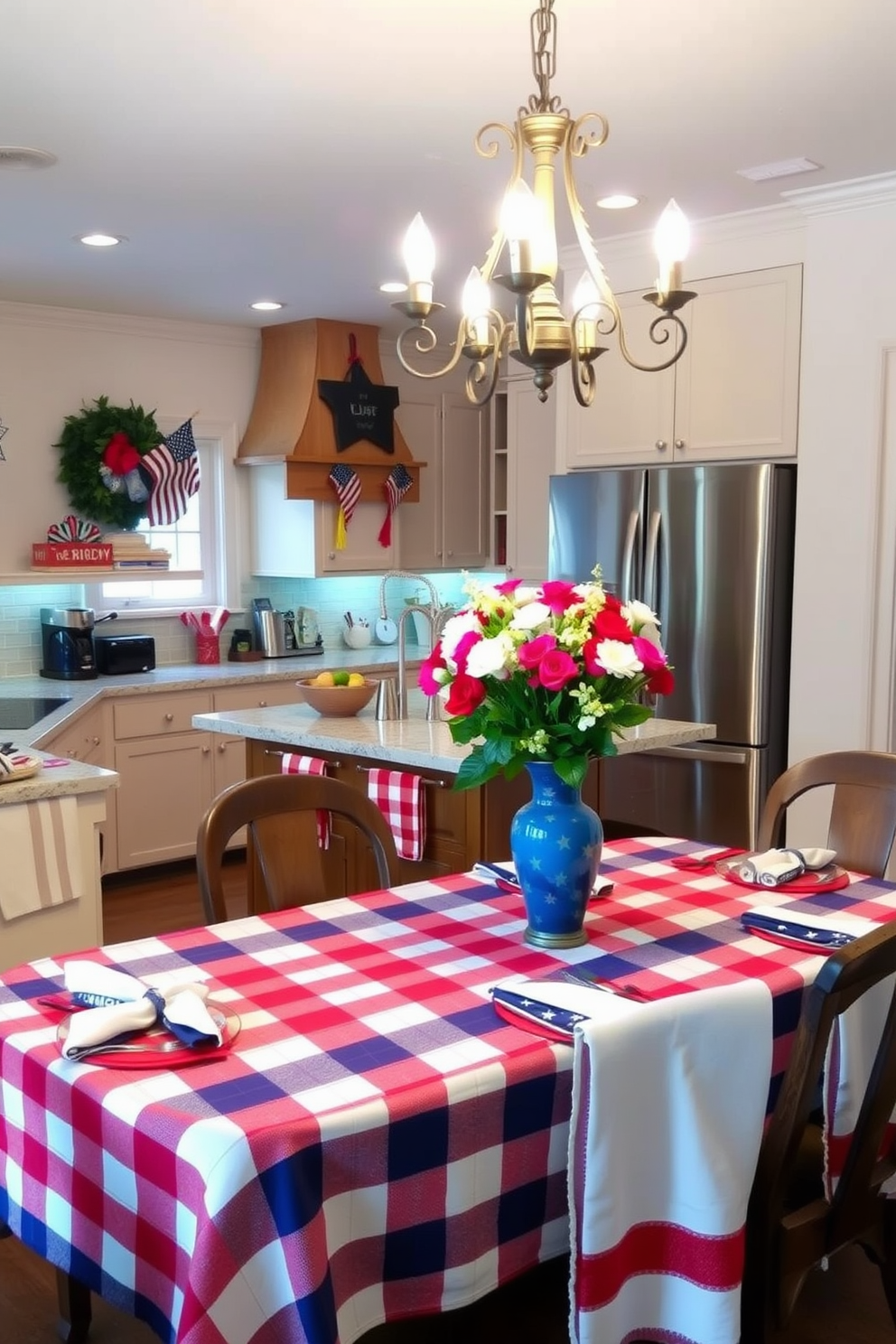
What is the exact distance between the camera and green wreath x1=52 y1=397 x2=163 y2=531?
538cm

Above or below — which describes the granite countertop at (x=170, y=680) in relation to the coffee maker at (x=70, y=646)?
below

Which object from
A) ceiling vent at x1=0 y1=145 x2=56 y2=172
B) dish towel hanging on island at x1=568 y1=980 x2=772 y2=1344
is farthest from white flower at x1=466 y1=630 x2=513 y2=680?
ceiling vent at x1=0 y1=145 x2=56 y2=172

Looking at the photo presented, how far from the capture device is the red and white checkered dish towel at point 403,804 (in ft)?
11.3

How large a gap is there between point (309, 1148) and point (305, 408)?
4.79m

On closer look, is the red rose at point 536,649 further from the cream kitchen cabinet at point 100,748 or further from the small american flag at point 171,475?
the small american flag at point 171,475

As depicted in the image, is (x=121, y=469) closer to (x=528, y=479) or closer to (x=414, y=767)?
(x=528, y=479)

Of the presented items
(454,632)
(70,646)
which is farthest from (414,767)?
(70,646)

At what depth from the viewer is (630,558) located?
438cm

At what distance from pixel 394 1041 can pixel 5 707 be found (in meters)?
3.37

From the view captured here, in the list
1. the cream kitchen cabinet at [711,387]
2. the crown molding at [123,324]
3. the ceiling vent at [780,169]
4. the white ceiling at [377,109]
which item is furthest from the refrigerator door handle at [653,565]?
the crown molding at [123,324]

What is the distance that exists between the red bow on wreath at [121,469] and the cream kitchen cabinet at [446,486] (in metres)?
1.47

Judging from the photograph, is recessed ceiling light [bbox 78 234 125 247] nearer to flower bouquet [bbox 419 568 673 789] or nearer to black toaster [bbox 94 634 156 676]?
black toaster [bbox 94 634 156 676]

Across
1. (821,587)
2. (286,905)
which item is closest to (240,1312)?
(286,905)

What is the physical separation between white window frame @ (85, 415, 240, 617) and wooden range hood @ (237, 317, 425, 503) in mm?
120
